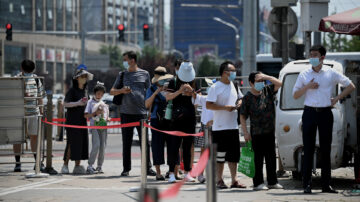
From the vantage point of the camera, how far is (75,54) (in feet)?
350

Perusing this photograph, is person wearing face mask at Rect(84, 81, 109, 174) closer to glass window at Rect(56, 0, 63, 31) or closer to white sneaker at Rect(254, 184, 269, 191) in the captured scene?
white sneaker at Rect(254, 184, 269, 191)

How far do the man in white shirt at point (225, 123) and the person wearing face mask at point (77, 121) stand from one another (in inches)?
129

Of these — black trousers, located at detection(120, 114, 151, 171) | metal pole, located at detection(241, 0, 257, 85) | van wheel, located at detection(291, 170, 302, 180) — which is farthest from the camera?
metal pole, located at detection(241, 0, 257, 85)

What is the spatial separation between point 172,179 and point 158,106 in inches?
49.7

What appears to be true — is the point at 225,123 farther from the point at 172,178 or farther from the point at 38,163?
the point at 38,163

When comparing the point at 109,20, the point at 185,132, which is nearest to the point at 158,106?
the point at 185,132

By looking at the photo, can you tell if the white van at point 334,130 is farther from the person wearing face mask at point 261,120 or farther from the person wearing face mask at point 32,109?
the person wearing face mask at point 32,109

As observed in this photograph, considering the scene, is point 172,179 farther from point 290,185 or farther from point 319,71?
point 319,71

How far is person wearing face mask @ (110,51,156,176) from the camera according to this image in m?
12.5

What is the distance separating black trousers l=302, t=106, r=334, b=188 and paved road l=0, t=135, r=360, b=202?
0.27 metres

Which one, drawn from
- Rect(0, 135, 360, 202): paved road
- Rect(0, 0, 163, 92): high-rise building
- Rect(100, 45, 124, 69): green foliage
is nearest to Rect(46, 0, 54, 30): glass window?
Rect(0, 0, 163, 92): high-rise building

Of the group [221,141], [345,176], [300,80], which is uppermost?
[300,80]

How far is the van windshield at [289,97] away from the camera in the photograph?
11.2m

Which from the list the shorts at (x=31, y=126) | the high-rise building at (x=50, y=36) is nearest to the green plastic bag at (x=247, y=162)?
the shorts at (x=31, y=126)
